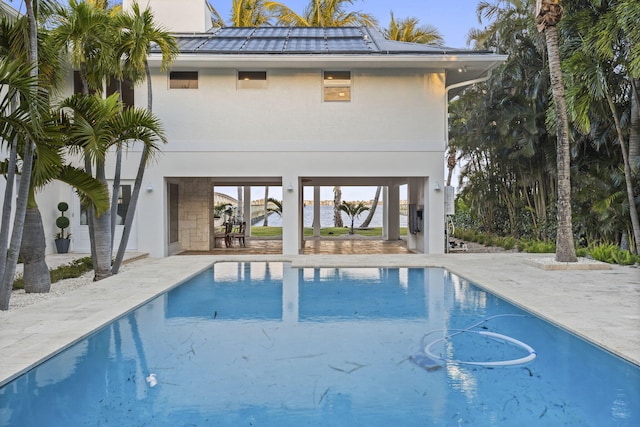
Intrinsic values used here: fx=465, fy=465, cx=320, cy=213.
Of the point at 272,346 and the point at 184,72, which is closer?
the point at 272,346

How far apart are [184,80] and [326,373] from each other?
12.4 metres

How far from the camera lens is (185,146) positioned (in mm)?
14922

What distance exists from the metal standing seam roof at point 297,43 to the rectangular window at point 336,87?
31.6 inches

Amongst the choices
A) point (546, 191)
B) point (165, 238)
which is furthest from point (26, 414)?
point (546, 191)

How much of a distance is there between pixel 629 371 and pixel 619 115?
10.2 m

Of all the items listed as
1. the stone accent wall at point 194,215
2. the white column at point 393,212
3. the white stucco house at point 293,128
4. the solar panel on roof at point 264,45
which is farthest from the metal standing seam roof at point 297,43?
the white column at point 393,212

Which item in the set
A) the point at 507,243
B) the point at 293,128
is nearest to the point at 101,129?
the point at 293,128

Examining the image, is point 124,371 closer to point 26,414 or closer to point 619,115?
point 26,414

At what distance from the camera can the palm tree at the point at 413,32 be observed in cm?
2830

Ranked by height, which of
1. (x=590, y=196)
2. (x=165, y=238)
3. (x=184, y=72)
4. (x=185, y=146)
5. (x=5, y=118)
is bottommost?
(x=165, y=238)

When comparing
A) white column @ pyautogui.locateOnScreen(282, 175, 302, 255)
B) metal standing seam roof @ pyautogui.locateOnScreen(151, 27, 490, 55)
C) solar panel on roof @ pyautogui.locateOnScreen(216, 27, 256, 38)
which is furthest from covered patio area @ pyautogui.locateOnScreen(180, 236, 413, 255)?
solar panel on roof @ pyautogui.locateOnScreen(216, 27, 256, 38)

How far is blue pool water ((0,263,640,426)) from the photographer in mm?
4332

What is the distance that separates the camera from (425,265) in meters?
12.6

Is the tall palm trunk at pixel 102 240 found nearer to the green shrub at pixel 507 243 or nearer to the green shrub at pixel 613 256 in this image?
the green shrub at pixel 613 256
